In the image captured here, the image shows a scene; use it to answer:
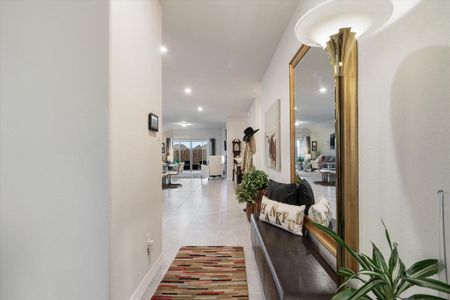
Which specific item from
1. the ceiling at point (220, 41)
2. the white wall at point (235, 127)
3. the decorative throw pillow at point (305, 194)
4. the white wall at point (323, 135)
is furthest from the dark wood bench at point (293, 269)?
the white wall at point (235, 127)

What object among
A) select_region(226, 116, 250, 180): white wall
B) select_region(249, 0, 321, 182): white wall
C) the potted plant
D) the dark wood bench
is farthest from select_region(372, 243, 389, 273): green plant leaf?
select_region(226, 116, 250, 180): white wall

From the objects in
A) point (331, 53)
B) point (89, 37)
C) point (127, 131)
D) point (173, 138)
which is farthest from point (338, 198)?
point (173, 138)

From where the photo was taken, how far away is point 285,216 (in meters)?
2.24

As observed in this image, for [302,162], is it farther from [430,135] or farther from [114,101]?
[114,101]

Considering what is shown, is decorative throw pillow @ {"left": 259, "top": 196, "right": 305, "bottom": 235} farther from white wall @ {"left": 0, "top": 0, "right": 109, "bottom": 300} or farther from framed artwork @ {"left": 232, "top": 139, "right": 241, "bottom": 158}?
framed artwork @ {"left": 232, "top": 139, "right": 241, "bottom": 158}

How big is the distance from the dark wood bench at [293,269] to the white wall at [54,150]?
1.09m

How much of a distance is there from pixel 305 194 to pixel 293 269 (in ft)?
3.03

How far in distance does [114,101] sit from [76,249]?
0.98 meters

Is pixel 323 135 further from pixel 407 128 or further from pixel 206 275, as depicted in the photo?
pixel 206 275

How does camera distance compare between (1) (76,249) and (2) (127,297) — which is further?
(2) (127,297)

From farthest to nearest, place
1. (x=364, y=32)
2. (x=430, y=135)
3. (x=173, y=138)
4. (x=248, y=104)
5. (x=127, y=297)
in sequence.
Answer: (x=173, y=138), (x=248, y=104), (x=127, y=297), (x=364, y=32), (x=430, y=135)

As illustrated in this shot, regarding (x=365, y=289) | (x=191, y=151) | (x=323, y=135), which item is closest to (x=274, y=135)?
(x=323, y=135)

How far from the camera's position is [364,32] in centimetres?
106

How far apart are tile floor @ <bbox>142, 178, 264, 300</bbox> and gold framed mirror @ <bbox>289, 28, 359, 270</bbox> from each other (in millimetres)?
1116
